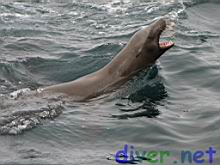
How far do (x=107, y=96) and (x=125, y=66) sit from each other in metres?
0.70

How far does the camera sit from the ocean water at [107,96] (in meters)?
6.44

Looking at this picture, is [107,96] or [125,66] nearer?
[107,96]

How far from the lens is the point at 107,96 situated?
8250mm

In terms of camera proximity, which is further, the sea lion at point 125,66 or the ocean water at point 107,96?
the sea lion at point 125,66

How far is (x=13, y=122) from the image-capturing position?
7094 millimetres

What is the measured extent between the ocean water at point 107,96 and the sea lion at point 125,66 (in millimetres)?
198

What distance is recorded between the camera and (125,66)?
28.4ft

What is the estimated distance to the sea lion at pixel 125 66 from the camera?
8.38 metres

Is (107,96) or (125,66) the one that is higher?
(125,66)

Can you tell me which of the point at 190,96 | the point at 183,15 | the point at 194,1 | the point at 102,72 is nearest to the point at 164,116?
the point at 190,96

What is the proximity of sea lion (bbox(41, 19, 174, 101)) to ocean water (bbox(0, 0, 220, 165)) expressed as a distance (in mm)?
198

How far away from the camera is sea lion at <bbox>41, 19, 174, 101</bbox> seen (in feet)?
27.5

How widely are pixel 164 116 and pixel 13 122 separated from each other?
84.0 inches

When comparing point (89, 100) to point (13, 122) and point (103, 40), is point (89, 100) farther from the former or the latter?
point (103, 40)
